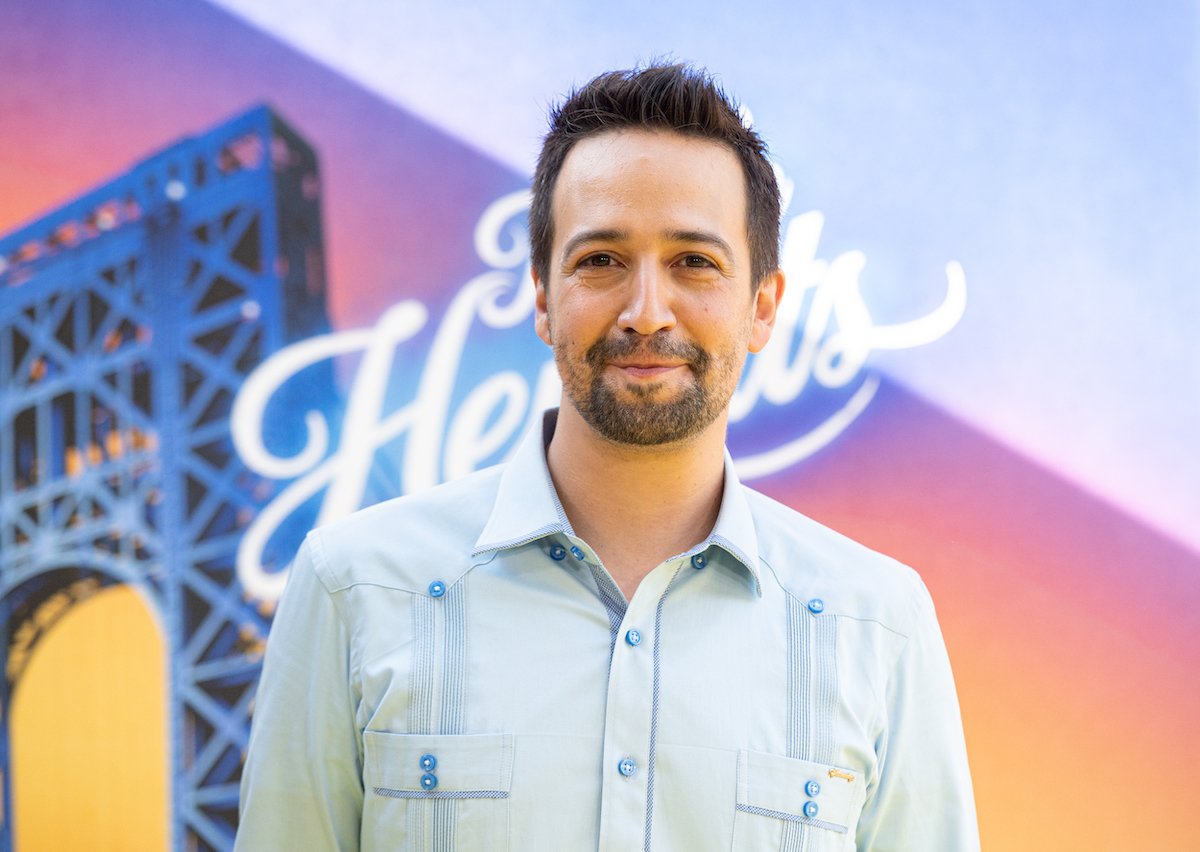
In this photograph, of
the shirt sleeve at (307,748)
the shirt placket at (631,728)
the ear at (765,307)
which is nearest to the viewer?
the shirt placket at (631,728)

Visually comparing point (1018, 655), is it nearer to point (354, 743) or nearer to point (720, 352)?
point (720, 352)

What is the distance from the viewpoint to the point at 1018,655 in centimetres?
312

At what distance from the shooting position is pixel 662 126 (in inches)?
69.5

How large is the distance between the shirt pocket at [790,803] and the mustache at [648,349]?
1.86ft

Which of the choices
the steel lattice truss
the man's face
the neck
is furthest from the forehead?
the steel lattice truss

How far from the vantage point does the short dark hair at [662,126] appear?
177 cm

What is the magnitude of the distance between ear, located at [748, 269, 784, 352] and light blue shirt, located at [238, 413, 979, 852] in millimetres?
267

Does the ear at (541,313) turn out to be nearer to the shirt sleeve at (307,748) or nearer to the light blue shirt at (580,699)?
the light blue shirt at (580,699)

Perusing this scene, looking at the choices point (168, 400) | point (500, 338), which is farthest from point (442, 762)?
point (168, 400)

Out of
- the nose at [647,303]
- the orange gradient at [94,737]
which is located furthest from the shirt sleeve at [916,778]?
the orange gradient at [94,737]

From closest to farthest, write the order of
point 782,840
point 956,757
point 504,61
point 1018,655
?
point 782,840 → point 956,757 → point 1018,655 → point 504,61

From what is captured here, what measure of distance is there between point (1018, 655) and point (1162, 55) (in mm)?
1760

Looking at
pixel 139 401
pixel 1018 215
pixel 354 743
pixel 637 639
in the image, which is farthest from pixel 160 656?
pixel 1018 215

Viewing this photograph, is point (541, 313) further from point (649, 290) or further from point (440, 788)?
point (440, 788)
